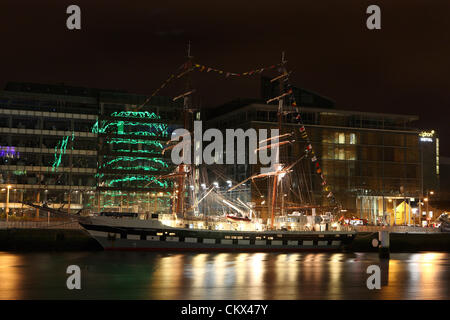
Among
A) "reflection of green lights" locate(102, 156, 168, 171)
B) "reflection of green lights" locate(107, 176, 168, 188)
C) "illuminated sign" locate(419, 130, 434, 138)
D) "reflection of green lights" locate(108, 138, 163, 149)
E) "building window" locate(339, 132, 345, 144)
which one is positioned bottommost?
"reflection of green lights" locate(107, 176, 168, 188)

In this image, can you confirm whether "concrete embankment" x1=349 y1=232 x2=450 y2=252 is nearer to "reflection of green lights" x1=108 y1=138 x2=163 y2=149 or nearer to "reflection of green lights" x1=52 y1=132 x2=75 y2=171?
"reflection of green lights" x1=108 y1=138 x2=163 y2=149

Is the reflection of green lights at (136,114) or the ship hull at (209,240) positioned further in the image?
the reflection of green lights at (136,114)

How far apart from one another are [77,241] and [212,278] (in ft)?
102

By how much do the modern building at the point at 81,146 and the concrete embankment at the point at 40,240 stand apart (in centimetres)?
3518

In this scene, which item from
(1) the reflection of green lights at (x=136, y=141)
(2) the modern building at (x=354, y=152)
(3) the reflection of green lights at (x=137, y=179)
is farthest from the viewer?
(2) the modern building at (x=354, y=152)

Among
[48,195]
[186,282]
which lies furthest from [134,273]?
[48,195]

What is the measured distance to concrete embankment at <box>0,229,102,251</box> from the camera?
212 ft

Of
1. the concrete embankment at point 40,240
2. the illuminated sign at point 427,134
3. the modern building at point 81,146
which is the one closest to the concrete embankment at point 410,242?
the concrete embankment at point 40,240

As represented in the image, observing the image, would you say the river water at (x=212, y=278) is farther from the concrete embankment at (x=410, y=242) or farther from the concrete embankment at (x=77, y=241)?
the concrete embankment at (x=410, y=242)

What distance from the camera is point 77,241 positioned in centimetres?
6875

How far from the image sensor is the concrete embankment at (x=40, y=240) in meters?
64.8

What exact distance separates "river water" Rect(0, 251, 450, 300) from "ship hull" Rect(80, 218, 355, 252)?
10.1m

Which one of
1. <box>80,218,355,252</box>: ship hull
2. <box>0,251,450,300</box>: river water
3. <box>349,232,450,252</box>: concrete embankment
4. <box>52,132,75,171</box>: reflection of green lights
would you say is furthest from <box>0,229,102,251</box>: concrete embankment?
<box>52,132,75,171</box>: reflection of green lights

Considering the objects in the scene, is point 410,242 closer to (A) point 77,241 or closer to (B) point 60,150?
(A) point 77,241
